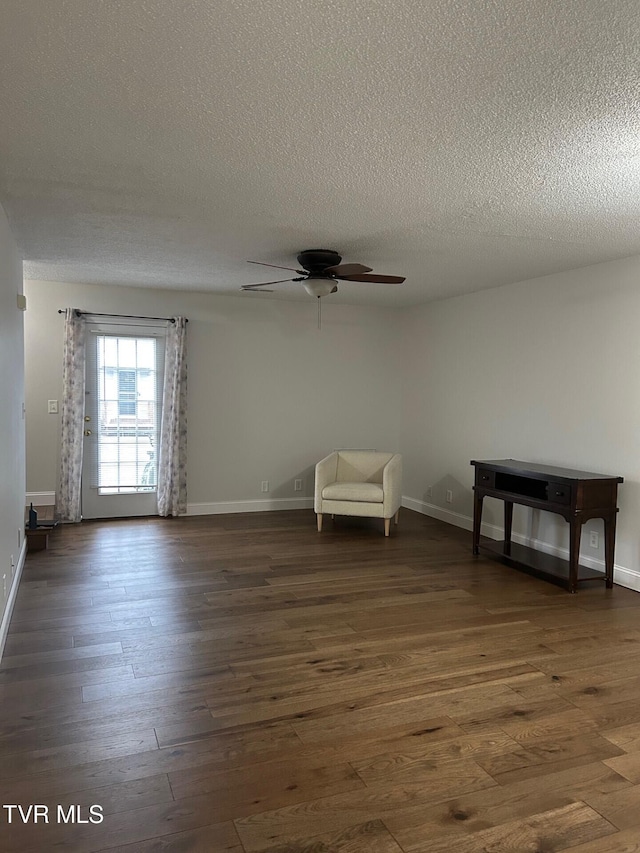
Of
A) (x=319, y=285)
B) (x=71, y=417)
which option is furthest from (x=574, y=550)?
(x=71, y=417)

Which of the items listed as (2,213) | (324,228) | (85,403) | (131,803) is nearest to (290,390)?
(85,403)

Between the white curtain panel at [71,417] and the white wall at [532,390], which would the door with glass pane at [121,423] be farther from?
the white wall at [532,390]

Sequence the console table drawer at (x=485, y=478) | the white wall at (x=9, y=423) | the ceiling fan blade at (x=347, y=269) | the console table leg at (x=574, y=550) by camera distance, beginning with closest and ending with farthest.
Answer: the white wall at (x=9, y=423) < the ceiling fan blade at (x=347, y=269) < the console table leg at (x=574, y=550) < the console table drawer at (x=485, y=478)

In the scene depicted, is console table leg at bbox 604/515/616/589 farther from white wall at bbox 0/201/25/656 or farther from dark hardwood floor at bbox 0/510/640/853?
white wall at bbox 0/201/25/656

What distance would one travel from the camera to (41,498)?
20.3 feet

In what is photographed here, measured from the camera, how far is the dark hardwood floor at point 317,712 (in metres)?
2.01

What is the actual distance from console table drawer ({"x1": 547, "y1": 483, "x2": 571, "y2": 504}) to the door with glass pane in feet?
13.1

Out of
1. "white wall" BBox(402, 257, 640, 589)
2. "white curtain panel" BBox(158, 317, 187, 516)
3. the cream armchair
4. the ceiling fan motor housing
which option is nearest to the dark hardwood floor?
"white wall" BBox(402, 257, 640, 589)

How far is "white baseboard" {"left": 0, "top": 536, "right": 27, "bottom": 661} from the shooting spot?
3.29 m

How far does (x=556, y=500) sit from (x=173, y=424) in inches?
152

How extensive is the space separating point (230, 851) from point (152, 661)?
56.7 inches

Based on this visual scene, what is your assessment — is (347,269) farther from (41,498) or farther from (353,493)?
(41,498)

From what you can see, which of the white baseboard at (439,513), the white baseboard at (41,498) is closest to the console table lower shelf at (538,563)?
the white baseboard at (439,513)

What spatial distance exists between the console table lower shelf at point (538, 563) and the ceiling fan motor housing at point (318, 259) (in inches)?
104
